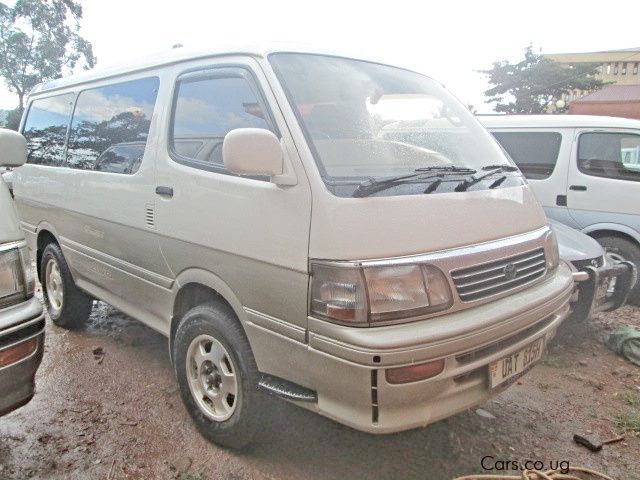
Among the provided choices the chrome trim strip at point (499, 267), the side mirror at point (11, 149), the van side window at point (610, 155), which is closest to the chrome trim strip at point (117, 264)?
the side mirror at point (11, 149)

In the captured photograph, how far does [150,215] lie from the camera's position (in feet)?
9.45

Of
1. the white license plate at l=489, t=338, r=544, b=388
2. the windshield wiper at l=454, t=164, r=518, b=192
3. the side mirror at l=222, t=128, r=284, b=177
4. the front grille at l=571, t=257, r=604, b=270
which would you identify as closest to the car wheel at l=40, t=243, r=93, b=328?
the side mirror at l=222, t=128, r=284, b=177

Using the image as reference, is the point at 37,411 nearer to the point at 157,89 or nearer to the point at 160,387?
the point at 160,387

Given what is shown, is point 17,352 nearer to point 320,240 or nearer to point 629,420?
point 320,240

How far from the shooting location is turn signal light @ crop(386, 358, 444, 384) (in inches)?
74.6

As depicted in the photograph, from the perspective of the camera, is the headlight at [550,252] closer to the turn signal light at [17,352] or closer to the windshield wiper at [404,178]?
the windshield wiper at [404,178]

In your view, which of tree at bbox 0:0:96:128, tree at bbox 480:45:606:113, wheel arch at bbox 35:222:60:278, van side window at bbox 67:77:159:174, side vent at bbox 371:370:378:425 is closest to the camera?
side vent at bbox 371:370:378:425

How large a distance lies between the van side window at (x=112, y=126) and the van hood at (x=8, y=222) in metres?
0.77

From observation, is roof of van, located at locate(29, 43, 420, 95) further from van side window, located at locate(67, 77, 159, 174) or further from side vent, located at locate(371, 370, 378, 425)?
side vent, located at locate(371, 370, 378, 425)

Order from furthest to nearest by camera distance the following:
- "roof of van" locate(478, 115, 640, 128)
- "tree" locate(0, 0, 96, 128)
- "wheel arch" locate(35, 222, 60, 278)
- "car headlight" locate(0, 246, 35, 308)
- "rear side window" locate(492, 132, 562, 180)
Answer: "tree" locate(0, 0, 96, 128) < "rear side window" locate(492, 132, 562, 180) < "roof of van" locate(478, 115, 640, 128) < "wheel arch" locate(35, 222, 60, 278) < "car headlight" locate(0, 246, 35, 308)

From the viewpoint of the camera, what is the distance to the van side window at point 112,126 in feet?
10.1

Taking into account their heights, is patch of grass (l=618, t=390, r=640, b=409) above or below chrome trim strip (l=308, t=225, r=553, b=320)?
below

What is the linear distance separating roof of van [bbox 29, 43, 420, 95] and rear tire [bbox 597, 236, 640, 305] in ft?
12.3

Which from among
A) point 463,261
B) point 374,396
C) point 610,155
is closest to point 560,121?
point 610,155
